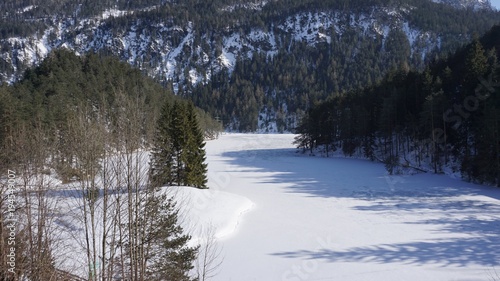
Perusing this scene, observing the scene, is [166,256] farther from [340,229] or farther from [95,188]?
[340,229]

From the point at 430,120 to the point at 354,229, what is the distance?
94.6ft

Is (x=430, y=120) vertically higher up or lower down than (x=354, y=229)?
higher up

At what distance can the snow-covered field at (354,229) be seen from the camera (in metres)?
13.3

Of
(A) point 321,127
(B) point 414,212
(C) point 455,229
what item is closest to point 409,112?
(A) point 321,127

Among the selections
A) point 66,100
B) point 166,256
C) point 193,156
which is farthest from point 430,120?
point 66,100

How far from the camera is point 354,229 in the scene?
18609 millimetres

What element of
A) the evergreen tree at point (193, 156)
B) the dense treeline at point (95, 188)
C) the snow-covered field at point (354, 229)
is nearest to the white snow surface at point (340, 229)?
the snow-covered field at point (354, 229)

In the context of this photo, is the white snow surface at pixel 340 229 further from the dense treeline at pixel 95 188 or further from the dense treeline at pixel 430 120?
the dense treeline at pixel 430 120

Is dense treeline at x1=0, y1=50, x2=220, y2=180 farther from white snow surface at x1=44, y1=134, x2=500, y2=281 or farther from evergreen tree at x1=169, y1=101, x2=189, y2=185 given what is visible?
evergreen tree at x1=169, y1=101, x2=189, y2=185

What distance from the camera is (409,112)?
48.5 metres

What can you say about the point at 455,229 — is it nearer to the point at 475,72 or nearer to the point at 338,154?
the point at 475,72

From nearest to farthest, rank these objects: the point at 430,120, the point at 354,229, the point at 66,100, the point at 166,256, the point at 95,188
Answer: the point at 95,188, the point at 166,256, the point at 354,229, the point at 430,120, the point at 66,100

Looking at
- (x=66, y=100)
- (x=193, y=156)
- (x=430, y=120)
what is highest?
(x=66, y=100)

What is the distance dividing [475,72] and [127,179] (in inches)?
1769
